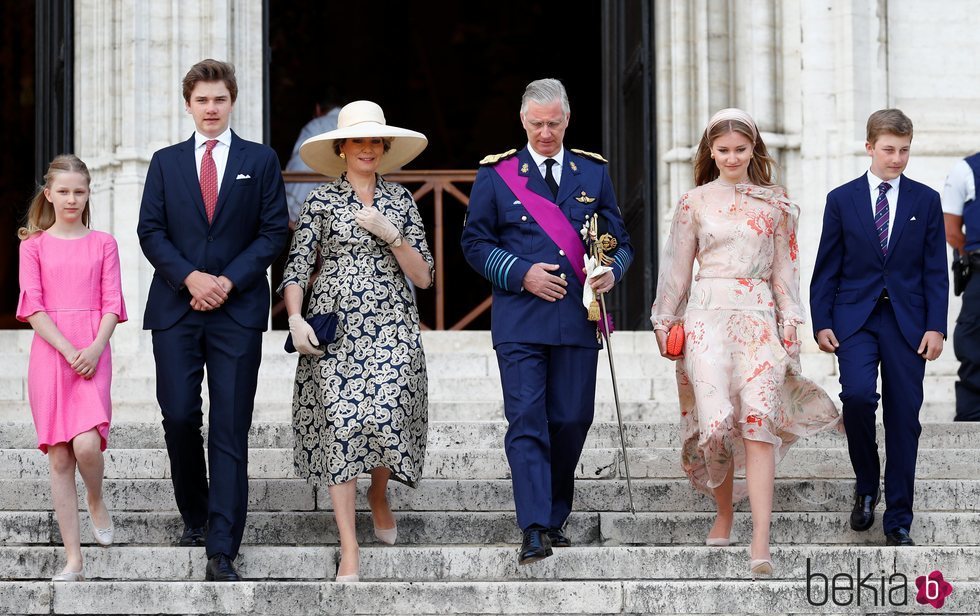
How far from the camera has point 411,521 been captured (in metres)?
7.08

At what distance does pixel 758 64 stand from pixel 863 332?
417 cm

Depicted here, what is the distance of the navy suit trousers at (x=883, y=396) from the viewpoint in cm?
704

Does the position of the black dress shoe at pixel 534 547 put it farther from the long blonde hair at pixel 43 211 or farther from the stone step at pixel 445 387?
the stone step at pixel 445 387

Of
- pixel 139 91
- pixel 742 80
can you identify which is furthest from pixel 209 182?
pixel 742 80

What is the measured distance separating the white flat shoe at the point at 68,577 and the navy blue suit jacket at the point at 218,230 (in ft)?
3.24

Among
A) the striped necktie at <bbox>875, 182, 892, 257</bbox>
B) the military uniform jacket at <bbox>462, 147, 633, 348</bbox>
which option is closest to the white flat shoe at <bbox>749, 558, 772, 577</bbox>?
the military uniform jacket at <bbox>462, 147, 633, 348</bbox>

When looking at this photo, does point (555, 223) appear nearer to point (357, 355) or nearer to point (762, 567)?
point (357, 355)

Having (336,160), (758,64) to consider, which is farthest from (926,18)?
(336,160)

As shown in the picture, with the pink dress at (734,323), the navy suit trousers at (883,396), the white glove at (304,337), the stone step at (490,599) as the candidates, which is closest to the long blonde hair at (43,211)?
the white glove at (304,337)

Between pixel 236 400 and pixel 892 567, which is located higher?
pixel 236 400

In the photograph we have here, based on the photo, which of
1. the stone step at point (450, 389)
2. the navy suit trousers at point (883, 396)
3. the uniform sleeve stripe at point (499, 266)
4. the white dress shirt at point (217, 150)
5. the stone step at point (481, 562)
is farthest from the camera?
the stone step at point (450, 389)

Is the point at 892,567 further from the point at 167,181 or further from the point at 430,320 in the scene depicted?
the point at 430,320

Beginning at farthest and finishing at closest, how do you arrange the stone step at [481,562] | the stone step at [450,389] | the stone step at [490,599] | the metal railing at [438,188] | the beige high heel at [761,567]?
the metal railing at [438,188]
the stone step at [450,389]
the stone step at [481,562]
the beige high heel at [761,567]
the stone step at [490,599]

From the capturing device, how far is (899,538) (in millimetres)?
6895
